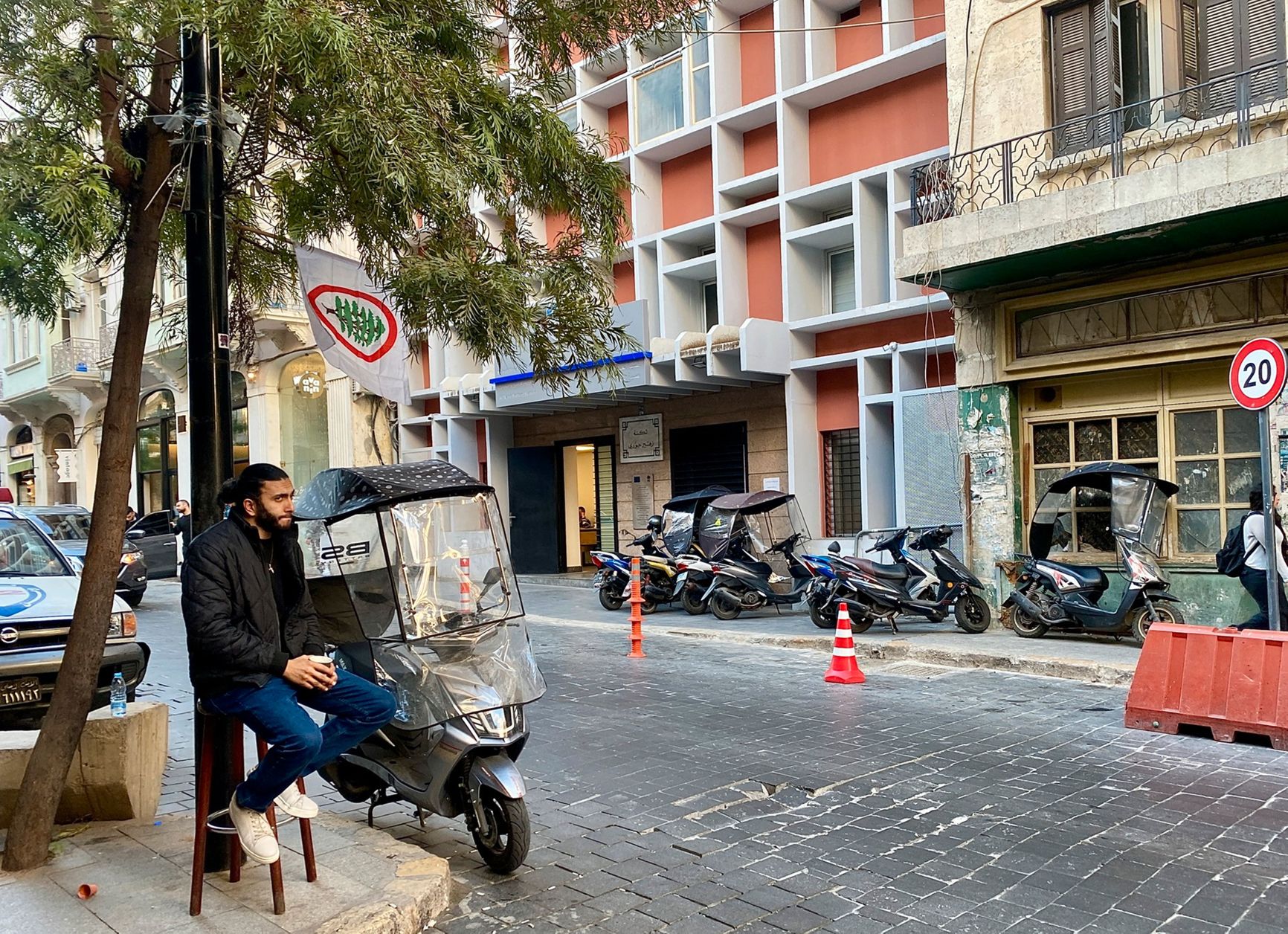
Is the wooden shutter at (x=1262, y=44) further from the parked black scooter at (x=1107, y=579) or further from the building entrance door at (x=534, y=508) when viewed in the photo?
the building entrance door at (x=534, y=508)

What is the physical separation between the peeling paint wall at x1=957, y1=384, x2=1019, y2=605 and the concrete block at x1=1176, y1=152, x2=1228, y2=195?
352 cm

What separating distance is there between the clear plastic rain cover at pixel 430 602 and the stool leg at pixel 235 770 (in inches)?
30.1

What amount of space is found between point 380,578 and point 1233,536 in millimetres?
8919

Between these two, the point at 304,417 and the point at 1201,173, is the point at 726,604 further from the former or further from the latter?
the point at 304,417

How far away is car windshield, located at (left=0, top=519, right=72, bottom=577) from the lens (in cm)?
889

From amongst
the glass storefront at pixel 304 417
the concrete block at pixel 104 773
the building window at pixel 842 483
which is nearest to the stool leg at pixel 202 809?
the concrete block at pixel 104 773

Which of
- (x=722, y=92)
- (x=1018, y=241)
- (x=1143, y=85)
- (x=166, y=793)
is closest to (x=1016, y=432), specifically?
(x=1018, y=241)

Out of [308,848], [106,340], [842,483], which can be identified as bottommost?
[308,848]

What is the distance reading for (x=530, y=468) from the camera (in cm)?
2375

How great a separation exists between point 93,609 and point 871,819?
4066 mm

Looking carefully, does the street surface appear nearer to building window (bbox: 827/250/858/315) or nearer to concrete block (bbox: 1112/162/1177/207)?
concrete block (bbox: 1112/162/1177/207)

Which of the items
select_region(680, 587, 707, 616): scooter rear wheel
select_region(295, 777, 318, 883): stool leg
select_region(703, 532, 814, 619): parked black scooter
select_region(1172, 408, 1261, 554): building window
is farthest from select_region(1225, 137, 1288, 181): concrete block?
select_region(295, 777, 318, 883): stool leg

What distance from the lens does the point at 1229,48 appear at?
11.3 m

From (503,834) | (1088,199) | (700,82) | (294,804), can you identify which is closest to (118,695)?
(294,804)
